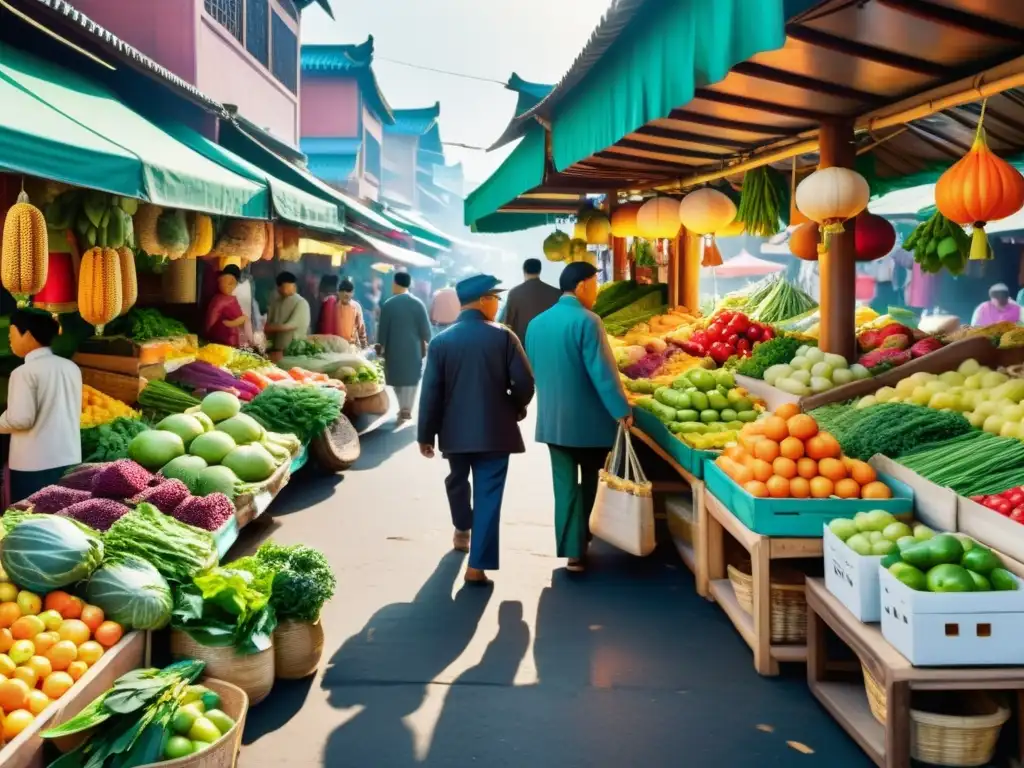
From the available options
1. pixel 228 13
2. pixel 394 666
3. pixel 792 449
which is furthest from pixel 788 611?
pixel 228 13

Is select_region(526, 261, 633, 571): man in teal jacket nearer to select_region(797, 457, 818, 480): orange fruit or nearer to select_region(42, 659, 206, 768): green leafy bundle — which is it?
select_region(797, 457, 818, 480): orange fruit

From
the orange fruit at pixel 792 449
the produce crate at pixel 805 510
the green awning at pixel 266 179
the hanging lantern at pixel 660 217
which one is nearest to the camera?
the produce crate at pixel 805 510

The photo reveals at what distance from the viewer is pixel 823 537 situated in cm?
426

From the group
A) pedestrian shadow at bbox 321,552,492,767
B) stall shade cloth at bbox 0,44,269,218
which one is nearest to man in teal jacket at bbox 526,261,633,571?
pedestrian shadow at bbox 321,552,492,767

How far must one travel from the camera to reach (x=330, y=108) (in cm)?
2731

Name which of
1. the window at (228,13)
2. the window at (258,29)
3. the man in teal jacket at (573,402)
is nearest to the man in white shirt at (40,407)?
the man in teal jacket at (573,402)

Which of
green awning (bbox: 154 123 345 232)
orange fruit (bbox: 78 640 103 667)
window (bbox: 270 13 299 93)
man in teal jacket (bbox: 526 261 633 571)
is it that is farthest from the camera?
window (bbox: 270 13 299 93)

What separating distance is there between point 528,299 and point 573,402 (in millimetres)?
3794

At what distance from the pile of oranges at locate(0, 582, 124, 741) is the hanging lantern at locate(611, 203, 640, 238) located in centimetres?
682

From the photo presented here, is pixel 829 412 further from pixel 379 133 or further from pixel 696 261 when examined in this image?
pixel 379 133

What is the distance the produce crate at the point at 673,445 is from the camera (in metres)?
5.51

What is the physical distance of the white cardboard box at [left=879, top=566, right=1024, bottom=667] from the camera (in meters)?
3.28

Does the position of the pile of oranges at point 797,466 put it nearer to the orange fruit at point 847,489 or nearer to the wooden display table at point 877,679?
the orange fruit at point 847,489

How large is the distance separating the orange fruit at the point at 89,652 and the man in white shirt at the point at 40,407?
2.12 metres
